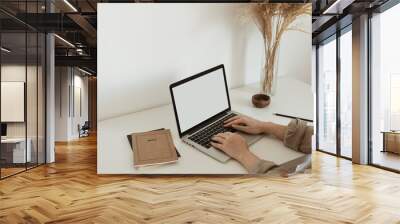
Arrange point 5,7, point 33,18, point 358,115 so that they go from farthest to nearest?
point 358,115, point 33,18, point 5,7

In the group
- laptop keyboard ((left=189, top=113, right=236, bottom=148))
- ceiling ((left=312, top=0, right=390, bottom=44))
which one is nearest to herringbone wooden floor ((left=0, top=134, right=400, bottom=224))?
laptop keyboard ((left=189, top=113, right=236, bottom=148))

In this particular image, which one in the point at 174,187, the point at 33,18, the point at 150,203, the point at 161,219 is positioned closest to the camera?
the point at 161,219

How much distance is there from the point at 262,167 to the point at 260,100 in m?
1.03

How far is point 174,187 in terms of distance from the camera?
16.8 feet

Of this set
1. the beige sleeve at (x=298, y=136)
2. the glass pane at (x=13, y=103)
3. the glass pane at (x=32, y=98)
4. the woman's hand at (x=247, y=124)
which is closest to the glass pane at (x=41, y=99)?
the glass pane at (x=32, y=98)

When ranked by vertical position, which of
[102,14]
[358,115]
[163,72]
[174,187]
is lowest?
[174,187]

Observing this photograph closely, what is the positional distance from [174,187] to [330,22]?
4.91 meters

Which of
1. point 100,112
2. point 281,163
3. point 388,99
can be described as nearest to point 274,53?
point 281,163

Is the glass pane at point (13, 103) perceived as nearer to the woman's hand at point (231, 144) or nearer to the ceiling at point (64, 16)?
the ceiling at point (64, 16)

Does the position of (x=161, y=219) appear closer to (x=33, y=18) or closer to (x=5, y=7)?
(x=5, y=7)

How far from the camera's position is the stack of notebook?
19.0 feet

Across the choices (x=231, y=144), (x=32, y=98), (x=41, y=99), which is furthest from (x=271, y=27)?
(x=41, y=99)

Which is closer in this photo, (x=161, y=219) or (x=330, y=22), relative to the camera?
(x=161, y=219)

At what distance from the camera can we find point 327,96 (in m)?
9.52
